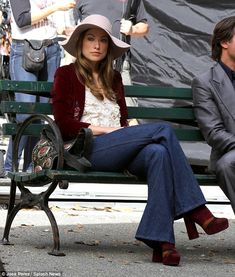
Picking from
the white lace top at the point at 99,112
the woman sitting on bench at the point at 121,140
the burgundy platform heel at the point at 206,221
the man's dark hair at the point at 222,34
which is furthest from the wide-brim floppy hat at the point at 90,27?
the burgundy platform heel at the point at 206,221

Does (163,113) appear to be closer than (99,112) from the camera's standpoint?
No

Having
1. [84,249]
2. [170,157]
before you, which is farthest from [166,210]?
[84,249]

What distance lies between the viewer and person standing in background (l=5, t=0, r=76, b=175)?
28.4ft

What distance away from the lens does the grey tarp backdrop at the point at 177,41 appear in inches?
393

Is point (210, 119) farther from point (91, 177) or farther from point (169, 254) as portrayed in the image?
point (169, 254)

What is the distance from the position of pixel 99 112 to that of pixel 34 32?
2.39m

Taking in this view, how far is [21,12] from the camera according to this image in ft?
28.4

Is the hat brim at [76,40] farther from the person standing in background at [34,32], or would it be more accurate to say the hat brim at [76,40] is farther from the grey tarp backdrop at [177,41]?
the grey tarp backdrop at [177,41]

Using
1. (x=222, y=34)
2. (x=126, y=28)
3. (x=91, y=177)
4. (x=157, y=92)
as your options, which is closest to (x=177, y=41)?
(x=126, y=28)

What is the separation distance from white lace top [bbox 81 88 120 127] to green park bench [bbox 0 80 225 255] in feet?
0.86

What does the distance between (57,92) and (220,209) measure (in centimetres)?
271

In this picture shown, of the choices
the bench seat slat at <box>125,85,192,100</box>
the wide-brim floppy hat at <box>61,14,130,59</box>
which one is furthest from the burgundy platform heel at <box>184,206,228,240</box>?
the wide-brim floppy hat at <box>61,14,130,59</box>

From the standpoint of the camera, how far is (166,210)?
5.99 m

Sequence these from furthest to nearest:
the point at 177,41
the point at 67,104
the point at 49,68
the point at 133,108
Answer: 1. the point at 177,41
2. the point at 49,68
3. the point at 133,108
4. the point at 67,104
